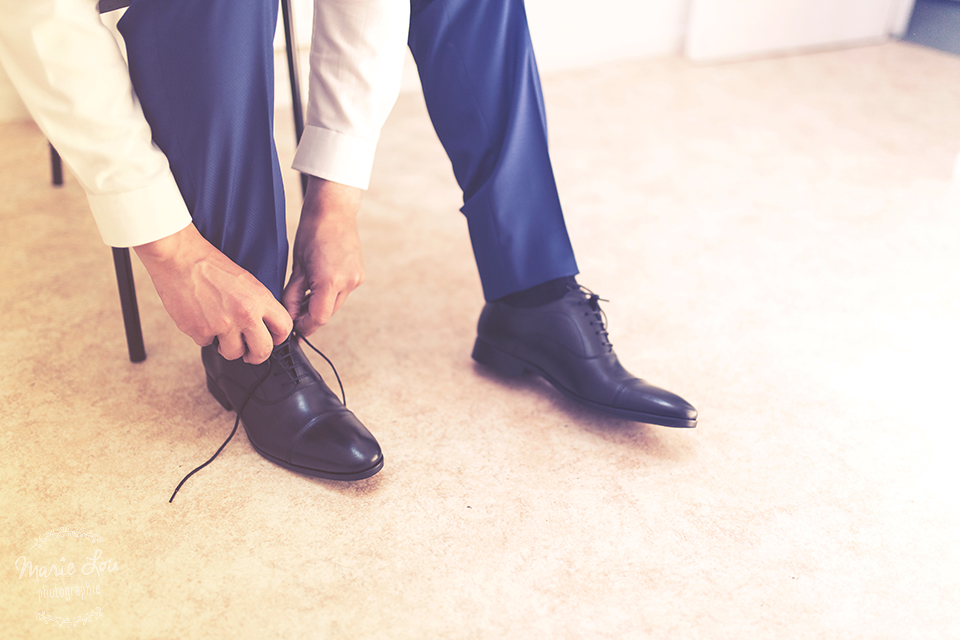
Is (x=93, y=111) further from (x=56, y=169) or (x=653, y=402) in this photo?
A: (x=56, y=169)

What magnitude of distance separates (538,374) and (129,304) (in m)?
0.54

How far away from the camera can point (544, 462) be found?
0.84m

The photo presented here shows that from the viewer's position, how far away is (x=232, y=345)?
0.74 m

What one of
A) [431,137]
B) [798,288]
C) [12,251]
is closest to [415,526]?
[798,288]

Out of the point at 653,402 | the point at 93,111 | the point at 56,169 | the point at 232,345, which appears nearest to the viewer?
the point at 93,111

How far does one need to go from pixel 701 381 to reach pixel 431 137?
101 centimetres

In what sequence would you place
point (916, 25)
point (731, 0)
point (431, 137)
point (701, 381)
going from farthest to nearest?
point (916, 25) → point (731, 0) → point (431, 137) → point (701, 381)

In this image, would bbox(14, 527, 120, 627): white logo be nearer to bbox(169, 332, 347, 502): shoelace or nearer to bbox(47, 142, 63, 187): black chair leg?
bbox(169, 332, 347, 502): shoelace

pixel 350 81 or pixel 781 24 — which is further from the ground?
pixel 350 81

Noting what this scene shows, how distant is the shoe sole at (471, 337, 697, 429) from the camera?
85 cm

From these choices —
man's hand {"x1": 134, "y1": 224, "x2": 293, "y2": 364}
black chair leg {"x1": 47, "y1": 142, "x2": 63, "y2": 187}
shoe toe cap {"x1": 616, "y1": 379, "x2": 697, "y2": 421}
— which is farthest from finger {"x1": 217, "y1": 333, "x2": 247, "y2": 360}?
black chair leg {"x1": 47, "y1": 142, "x2": 63, "y2": 187}

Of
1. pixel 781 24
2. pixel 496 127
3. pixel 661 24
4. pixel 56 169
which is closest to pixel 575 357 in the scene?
pixel 496 127

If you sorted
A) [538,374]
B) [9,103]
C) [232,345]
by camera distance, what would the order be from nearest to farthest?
1. [232,345]
2. [538,374]
3. [9,103]

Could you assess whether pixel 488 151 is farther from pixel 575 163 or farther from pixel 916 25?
pixel 916 25
